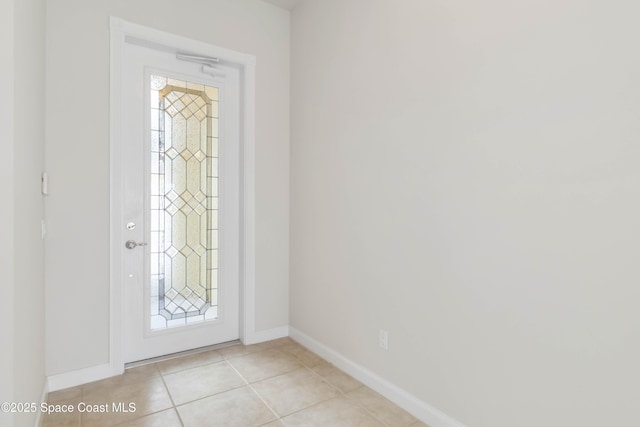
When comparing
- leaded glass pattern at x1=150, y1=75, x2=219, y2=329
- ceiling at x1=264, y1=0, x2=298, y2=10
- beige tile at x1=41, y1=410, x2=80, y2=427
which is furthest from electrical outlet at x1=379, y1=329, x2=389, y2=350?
ceiling at x1=264, y1=0, x2=298, y2=10

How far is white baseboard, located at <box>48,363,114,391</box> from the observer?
2.24m

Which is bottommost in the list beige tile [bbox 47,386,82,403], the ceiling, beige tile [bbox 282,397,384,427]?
beige tile [bbox 282,397,384,427]

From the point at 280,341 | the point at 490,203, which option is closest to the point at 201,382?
the point at 280,341

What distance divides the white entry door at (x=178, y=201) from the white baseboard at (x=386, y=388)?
825 millimetres

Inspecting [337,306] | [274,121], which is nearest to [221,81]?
[274,121]

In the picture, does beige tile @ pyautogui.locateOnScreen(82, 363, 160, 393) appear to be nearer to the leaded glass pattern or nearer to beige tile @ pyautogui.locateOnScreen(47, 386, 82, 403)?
beige tile @ pyautogui.locateOnScreen(47, 386, 82, 403)

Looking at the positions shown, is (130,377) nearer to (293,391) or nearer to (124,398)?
(124,398)

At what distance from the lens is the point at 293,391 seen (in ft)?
7.43

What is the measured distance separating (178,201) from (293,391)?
1673 mm

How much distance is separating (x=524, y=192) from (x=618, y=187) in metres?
0.33

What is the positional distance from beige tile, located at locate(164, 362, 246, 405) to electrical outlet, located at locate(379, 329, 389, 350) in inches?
38.4

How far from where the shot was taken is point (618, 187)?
4.13 ft

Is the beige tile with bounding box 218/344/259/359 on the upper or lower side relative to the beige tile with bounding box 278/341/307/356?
upper

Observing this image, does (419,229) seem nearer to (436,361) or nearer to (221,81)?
(436,361)
